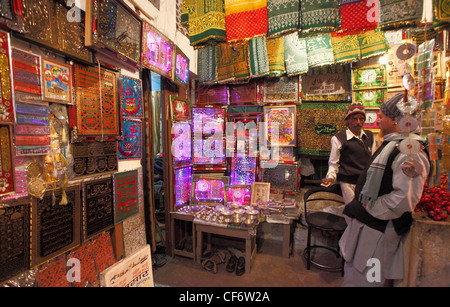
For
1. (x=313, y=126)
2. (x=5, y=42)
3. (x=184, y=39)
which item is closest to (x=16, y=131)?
(x=5, y=42)

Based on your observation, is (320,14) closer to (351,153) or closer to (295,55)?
(295,55)

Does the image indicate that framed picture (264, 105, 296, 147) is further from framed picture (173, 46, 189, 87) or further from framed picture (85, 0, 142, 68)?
framed picture (85, 0, 142, 68)

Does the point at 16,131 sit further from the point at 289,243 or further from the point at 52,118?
the point at 289,243

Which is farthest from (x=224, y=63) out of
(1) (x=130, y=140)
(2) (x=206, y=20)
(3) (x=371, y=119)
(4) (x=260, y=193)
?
(3) (x=371, y=119)

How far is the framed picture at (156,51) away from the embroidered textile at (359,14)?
2526 millimetres

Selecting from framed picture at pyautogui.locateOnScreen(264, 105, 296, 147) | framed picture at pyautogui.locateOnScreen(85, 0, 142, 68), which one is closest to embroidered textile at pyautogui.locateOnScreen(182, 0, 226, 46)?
framed picture at pyautogui.locateOnScreen(85, 0, 142, 68)

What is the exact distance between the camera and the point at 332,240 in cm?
364

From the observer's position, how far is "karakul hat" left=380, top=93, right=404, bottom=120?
170cm

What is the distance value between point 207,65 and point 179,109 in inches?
61.1

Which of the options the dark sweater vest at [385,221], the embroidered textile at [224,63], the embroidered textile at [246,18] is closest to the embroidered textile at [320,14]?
the embroidered textile at [246,18]

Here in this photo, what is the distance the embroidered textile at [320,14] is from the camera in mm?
2680

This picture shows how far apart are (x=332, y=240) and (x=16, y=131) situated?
14.6ft

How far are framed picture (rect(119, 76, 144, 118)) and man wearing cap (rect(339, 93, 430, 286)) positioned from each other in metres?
2.80

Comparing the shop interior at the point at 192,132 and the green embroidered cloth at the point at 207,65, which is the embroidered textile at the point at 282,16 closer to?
the shop interior at the point at 192,132
